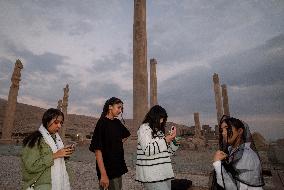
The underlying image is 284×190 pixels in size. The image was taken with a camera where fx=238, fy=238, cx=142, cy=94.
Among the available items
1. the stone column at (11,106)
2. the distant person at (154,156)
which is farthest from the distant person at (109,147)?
the stone column at (11,106)

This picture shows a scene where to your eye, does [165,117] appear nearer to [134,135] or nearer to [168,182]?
[168,182]

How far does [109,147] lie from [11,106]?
57.2 feet

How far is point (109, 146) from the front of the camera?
3.29 meters

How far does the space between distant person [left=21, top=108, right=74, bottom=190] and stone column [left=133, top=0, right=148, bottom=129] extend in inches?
380

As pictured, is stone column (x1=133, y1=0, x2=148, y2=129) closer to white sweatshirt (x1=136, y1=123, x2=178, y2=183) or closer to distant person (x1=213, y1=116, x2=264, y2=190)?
white sweatshirt (x1=136, y1=123, x2=178, y2=183)

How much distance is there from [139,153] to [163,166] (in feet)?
1.17

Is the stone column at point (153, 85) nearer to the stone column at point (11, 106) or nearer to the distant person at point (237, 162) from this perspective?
the stone column at point (11, 106)

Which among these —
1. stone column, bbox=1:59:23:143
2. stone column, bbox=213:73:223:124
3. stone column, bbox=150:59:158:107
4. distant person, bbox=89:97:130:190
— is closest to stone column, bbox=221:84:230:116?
stone column, bbox=213:73:223:124

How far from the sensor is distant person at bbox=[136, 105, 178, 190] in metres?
2.88

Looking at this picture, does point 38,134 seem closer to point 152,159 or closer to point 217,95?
point 152,159

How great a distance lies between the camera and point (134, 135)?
40.5 ft

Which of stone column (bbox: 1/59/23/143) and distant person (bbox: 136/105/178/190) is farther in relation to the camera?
stone column (bbox: 1/59/23/143)

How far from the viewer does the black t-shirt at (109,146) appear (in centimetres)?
322

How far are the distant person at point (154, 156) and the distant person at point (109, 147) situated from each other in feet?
1.27
